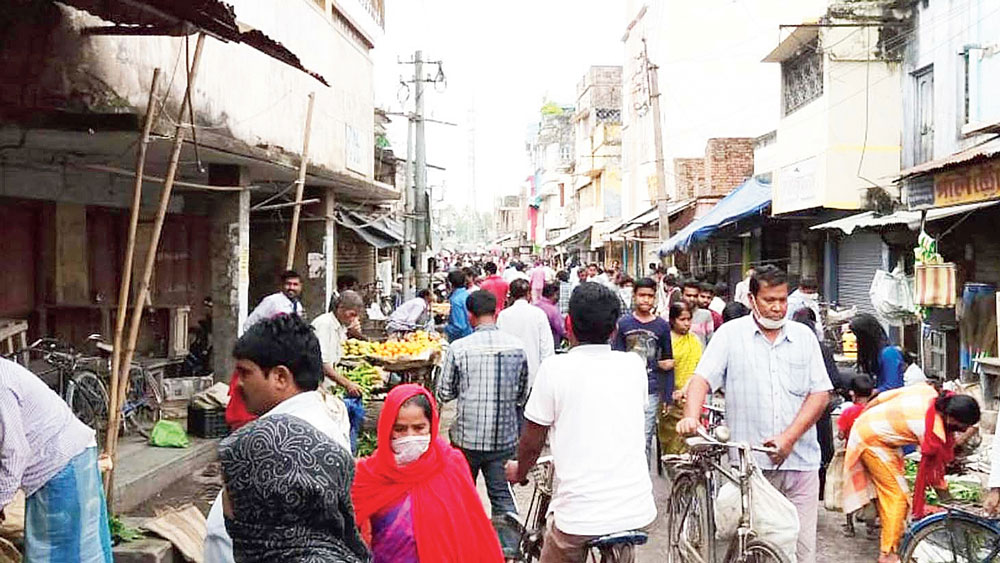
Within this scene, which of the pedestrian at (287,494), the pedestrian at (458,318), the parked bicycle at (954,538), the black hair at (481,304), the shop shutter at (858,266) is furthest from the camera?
the shop shutter at (858,266)

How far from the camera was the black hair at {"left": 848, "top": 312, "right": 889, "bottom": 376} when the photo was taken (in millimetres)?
8039

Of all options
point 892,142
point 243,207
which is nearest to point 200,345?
point 243,207

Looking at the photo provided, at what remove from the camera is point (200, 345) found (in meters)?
14.0

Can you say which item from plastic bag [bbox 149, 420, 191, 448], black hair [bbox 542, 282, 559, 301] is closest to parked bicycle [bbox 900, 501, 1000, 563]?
plastic bag [bbox 149, 420, 191, 448]

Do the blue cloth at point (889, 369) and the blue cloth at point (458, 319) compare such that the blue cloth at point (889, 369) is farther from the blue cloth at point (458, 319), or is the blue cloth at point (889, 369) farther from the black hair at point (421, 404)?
the black hair at point (421, 404)

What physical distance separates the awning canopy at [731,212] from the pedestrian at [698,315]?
10.5m

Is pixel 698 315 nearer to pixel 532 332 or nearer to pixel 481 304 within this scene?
pixel 532 332

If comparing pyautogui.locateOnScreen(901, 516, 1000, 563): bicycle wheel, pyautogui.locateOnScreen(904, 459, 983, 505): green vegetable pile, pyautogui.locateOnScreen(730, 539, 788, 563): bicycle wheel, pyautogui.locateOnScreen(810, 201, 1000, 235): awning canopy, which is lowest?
pyautogui.locateOnScreen(904, 459, 983, 505): green vegetable pile

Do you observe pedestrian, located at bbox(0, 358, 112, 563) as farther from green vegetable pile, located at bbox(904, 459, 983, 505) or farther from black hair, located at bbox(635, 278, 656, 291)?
green vegetable pile, located at bbox(904, 459, 983, 505)

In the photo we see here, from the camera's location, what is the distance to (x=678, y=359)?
8.68 metres

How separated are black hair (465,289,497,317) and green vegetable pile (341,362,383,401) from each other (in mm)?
3964

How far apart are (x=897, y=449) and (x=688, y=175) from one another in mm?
26785

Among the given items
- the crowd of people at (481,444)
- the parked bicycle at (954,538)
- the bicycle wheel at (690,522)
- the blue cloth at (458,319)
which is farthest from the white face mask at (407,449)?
the blue cloth at (458,319)

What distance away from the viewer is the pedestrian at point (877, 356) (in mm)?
8031
